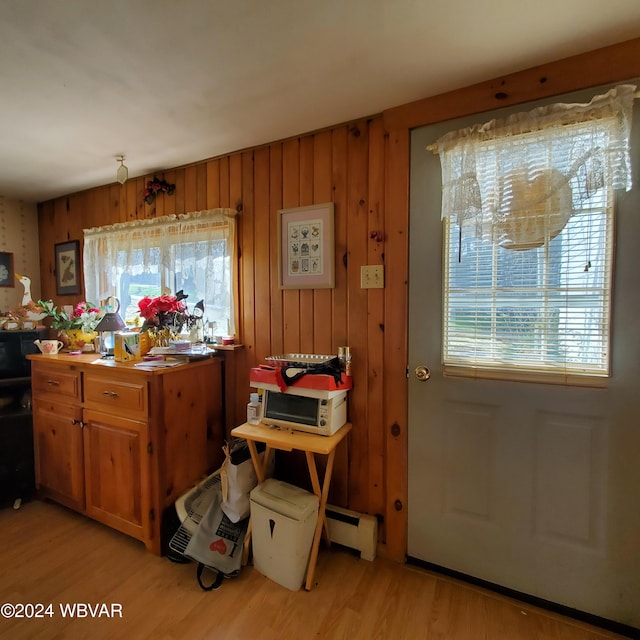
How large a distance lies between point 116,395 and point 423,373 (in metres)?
1.59

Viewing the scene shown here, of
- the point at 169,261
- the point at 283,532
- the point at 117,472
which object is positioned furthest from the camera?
the point at 169,261

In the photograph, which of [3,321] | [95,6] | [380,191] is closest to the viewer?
[95,6]

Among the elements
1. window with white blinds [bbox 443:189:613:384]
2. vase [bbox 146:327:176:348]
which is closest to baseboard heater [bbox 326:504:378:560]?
window with white blinds [bbox 443:189:613:384]

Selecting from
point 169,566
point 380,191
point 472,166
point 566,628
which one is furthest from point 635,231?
point 169,566

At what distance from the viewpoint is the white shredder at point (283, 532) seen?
145 centimetres

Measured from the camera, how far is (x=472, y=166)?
4.50 feet

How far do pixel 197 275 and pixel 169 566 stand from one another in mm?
1585

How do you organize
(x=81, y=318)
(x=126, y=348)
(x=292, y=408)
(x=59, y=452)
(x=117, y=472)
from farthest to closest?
(x=81, y=318)
(x=59, y=452)
(x=126, y=348)
(x=117, y=472)
(x=292, y=408)

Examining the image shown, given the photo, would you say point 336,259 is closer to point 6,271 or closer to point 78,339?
point 78,339

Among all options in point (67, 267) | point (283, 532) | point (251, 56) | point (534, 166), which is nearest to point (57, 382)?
point (67, 267)

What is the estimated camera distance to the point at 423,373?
153 cm

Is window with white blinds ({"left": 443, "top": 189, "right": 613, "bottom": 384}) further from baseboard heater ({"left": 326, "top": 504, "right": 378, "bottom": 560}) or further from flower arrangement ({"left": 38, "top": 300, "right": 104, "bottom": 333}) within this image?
flower arrangement ({"left": 38, "top": 300, "right": 104, "bottom": 333})

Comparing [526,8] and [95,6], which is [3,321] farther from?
[526,8]

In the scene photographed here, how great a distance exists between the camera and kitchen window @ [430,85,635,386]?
47.4 inches
